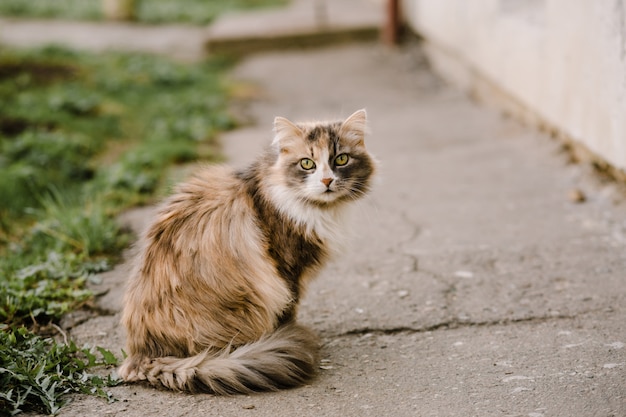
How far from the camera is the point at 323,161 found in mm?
3225

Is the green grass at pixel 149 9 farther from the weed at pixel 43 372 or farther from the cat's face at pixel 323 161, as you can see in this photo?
the weed at pixel 43 372

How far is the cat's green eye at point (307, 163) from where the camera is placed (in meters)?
3.26

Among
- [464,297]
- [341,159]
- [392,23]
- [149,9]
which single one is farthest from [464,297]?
[149,9]

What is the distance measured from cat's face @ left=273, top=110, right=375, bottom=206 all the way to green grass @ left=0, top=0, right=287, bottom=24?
11.0 metres

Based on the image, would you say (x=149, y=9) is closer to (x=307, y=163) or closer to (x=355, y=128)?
(x=355, y=128)

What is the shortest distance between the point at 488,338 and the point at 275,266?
111cm

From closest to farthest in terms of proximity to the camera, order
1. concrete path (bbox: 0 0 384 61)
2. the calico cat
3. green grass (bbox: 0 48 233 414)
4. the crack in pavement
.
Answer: the calico cat → green grass (bbox: 0 48 233 414) → the crack in pavement → concrete path (bbox: 0 0 384 61)

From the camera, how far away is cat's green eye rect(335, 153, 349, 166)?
10.8 feet

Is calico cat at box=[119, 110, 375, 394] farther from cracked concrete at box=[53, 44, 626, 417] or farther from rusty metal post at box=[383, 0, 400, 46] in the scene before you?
rusty metal post at box=[383, 0, 400, 46]

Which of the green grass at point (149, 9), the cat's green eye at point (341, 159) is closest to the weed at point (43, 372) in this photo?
the cat's green eye at point (341, 159)

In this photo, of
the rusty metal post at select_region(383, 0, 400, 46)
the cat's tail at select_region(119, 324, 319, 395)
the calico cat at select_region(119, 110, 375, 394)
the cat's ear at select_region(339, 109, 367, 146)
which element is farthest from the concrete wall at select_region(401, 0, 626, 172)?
the cat's tail at select_region(119, 324, 319, 395)

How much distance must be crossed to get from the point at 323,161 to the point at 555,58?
10.4 feet

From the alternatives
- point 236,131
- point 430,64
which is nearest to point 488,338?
point 236,131

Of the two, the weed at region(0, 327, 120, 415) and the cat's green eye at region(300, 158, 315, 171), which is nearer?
the weed at region(0, 327, 120, 415)
